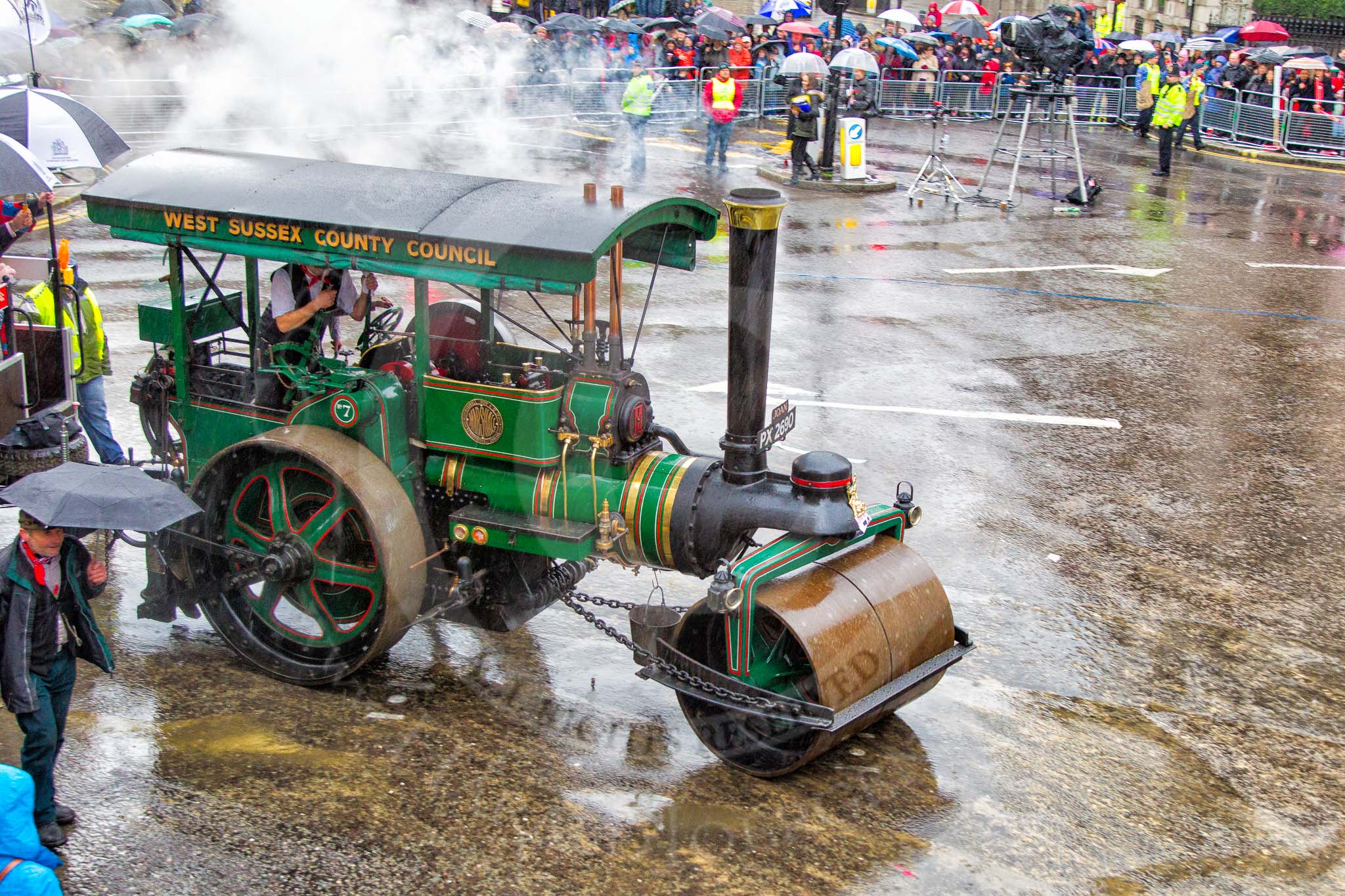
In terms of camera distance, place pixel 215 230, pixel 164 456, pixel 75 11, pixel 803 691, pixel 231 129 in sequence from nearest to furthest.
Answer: pixel 803 691, pixel 215 230, pixel 164 456, pixel 231 129, pixel 75 11

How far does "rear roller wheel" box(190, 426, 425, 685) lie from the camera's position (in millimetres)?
5215

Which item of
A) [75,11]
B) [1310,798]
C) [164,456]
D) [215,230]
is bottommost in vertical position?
[1310,798]

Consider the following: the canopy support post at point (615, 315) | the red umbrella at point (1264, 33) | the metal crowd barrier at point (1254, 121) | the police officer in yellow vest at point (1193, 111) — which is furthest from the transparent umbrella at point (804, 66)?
the red umbrella at point (1264, 33)

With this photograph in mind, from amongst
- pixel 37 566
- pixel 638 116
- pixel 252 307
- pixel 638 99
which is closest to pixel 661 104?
pixel 638 99

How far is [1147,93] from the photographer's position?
73.6 ft

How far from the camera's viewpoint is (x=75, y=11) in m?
14.9

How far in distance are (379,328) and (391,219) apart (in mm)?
915

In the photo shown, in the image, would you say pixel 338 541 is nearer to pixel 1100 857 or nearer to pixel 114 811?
pixel 114 811

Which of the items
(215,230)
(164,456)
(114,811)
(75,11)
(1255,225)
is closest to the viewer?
(114,811)

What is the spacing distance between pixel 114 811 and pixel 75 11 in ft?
42.7

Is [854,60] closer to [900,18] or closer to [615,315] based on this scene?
[900,18]

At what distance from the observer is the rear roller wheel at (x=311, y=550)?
205 inches

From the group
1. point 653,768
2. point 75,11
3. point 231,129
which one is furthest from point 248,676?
point 75,11

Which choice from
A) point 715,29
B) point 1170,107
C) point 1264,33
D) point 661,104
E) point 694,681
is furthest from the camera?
point 1264,33
